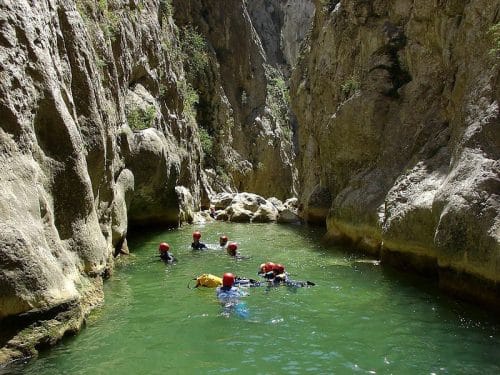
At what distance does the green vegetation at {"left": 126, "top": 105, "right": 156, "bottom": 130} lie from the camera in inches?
781

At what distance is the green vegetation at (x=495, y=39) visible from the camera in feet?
34.0

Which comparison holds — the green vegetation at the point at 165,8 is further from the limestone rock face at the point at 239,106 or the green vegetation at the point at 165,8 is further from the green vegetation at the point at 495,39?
the green vegetation at the point at 495,39

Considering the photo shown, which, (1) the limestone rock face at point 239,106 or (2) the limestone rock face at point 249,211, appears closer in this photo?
(2) the limestone rock face at point 249,211

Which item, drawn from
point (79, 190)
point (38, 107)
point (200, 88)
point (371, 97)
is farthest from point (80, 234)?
point (200, 88)

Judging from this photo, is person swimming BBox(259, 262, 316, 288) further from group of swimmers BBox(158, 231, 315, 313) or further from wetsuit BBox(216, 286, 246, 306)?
wetsuit BBox(216, 286, 246, 306)

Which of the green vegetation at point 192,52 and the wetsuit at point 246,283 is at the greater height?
the green vegetation at point 192,52

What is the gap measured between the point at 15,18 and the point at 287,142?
146 ft

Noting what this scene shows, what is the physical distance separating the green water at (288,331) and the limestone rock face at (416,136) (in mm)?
1160

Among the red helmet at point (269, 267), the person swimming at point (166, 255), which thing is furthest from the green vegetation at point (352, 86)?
the red helmet at point (269, 267)

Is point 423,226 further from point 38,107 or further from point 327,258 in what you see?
point 38,107

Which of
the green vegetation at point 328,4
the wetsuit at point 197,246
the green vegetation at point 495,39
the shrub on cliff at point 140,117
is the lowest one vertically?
the wetsuit at point 197,246

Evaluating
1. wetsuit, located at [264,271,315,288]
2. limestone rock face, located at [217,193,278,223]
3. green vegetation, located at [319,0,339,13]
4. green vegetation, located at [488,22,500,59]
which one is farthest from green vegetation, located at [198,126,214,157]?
green vegetation, located at [488,22,500,59]

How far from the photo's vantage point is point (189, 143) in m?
28.5

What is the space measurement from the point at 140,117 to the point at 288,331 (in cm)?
1401
